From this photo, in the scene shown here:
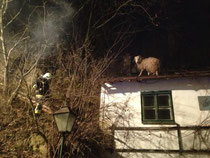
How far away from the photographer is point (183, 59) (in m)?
8.42

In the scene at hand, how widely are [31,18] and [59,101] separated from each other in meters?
6.44

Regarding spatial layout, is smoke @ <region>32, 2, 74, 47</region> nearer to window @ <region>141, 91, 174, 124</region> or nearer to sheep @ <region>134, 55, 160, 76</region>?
sheep @ <region>134, 55, 160, 76</region>

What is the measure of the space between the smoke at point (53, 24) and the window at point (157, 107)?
7208 millimetres

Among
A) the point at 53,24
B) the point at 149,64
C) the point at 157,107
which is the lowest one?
the point at 157,107

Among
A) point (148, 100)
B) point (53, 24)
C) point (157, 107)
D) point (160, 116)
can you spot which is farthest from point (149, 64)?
point (53, 24)

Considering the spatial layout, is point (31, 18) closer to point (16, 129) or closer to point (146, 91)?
point (16, 129)

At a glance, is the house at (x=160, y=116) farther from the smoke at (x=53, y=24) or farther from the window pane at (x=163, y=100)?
the smoke at (x=53, y=24)

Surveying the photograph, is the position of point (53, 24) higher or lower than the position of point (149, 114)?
higher

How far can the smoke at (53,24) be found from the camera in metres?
10.1

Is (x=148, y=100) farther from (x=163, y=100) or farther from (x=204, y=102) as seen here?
(x=204, y=102)

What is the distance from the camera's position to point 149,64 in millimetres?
8133

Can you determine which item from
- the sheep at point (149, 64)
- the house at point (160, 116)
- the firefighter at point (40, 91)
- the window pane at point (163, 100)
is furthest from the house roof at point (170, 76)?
the firefighter at point (40, 91)

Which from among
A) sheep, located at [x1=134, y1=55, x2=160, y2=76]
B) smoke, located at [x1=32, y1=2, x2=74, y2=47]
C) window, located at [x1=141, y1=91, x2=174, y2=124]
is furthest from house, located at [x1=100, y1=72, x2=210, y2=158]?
smoke, located at [x1=32, y1=2, x2=74, y2=47]

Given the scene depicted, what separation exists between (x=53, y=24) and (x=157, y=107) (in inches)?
342
